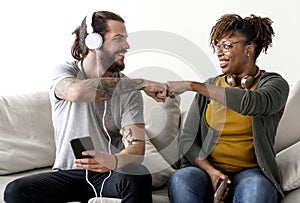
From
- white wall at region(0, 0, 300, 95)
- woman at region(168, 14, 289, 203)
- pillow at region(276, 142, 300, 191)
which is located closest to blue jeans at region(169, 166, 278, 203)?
woman at region(168, 14, 289, 203)

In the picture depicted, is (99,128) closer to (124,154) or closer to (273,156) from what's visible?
(124,154)

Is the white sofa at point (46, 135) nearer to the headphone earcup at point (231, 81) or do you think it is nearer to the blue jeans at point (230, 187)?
the blue jeans at point (230, 187)

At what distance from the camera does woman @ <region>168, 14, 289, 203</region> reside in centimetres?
228

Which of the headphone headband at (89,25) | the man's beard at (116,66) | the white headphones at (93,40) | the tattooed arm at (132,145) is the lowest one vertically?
the tattooed arm at (132,145)

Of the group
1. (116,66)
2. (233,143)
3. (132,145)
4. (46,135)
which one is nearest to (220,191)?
(233,143)

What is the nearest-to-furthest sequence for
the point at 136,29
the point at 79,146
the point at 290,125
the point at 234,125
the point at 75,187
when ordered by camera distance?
the point at 79,146
the point at 75,187
the point at 234,125
the point at 290,125
the point at 136,29

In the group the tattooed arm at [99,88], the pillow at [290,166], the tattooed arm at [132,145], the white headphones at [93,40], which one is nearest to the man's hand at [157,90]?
the tattooed arm at [99,88]

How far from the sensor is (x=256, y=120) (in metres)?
2.37

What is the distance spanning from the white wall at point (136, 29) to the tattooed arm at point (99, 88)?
0.62 meters

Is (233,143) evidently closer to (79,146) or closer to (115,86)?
(115,86)

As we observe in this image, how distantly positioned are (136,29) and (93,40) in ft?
3.00

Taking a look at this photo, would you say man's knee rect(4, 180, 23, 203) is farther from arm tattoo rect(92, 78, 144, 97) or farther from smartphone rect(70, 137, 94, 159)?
arm tattoo rect(92, 78, 144, 97)

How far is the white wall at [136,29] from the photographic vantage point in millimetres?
3154

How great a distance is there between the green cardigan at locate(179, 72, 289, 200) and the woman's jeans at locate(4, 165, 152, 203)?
299 mm
